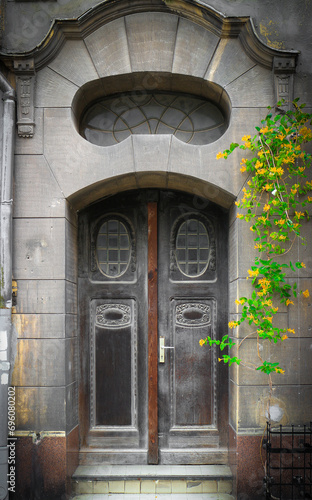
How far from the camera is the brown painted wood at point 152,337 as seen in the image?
17.0ft

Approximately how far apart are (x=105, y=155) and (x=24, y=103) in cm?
101

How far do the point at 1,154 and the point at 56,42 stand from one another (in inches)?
51.8

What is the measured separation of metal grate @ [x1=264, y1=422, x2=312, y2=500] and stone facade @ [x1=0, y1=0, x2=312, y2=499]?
14 centimetres

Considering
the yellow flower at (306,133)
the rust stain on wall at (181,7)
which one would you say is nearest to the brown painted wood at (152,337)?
the yellow flower at (306,133)

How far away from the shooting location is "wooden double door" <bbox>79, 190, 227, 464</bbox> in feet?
17.1

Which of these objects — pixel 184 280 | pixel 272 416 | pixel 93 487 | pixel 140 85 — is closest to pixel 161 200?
pixel 184 280

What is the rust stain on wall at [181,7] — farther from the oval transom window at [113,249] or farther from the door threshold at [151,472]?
the door threshold at [151,472]

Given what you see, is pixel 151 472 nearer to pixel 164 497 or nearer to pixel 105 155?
pixel 164 497

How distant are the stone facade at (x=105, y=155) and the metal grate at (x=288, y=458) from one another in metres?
0.14

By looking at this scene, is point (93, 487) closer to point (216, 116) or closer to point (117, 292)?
point (117, 292)

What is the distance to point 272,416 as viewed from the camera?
464 centimetres

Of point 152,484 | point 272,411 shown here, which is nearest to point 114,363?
point 152,484
